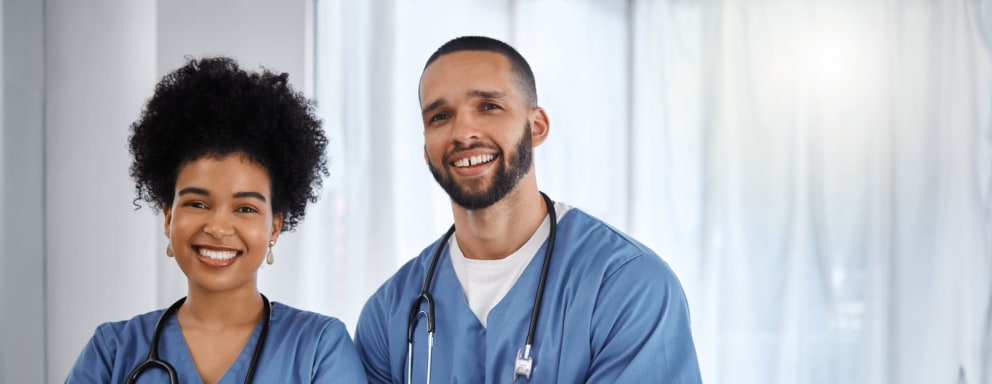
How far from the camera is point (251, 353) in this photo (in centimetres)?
160

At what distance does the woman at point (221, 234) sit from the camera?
61.2 inches

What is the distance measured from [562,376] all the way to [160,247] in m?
1.63

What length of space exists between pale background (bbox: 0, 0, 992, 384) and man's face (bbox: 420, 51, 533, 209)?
4.18 ft

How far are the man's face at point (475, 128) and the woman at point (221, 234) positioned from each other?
29cm

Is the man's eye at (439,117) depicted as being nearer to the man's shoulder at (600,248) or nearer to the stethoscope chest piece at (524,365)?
the man's shoulder at (600,248)

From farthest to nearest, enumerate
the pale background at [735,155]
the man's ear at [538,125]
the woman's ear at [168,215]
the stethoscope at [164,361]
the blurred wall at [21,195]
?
the pale background at [735,155] < the blurred wall at [21,195] < the man's ear at [538,125] < the woman's ear at [168,215] < the stethoscope at [164,361]

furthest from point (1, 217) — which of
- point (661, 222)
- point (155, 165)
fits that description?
point (661, 222)

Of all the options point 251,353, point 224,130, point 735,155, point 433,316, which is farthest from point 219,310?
point 735,155

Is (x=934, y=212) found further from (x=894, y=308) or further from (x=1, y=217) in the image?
(x=1, y=217)

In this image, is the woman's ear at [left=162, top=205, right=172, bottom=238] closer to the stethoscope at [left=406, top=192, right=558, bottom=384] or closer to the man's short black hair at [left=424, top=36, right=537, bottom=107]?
the stethoscope at [left=406, top=192, right=558, bottom=384]

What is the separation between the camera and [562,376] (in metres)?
1.73

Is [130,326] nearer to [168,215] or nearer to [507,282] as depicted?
[168,215]

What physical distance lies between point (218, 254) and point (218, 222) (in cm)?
7

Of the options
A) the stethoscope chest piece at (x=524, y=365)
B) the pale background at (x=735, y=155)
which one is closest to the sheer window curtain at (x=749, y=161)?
the pale background at (x=735, y=155)
